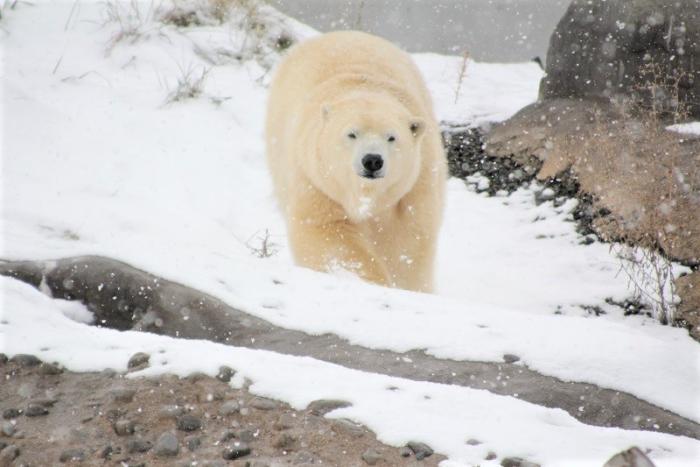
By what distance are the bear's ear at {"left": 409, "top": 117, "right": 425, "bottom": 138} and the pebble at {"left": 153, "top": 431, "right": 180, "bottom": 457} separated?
2.89 m

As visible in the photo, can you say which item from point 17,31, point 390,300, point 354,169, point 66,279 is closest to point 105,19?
point 17,31

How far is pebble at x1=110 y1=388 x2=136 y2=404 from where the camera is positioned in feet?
8.38

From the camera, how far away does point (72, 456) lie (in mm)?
2320

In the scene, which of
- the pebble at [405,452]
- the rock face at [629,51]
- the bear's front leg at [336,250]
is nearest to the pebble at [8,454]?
the pebble at [405,452]

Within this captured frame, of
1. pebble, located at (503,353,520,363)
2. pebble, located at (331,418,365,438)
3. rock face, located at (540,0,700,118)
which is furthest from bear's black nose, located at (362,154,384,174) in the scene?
rock face, located at (540,0,700,118)

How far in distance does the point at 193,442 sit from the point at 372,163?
2327 mm

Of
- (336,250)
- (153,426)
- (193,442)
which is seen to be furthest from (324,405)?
(336,250)

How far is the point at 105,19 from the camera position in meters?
8.38

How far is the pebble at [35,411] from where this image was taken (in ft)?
8.32

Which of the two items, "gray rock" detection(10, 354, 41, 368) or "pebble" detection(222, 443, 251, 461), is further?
"gray rock" detection(10, 354, 41, 368)

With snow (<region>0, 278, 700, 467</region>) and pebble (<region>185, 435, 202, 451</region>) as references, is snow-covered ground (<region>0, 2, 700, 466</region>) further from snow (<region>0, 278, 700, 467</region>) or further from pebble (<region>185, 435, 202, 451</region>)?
pebble (<region>185, 435, 202, 451</region>)

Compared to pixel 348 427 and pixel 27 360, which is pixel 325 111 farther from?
pixel 348 427

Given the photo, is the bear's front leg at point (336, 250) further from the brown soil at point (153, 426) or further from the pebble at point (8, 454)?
the pebble at point (8, 454)

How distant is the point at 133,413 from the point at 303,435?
0.51 metres
